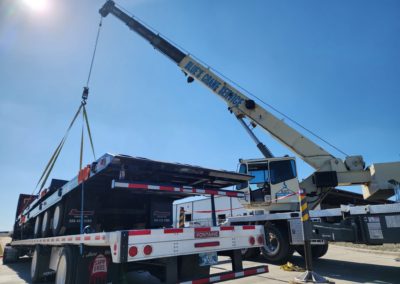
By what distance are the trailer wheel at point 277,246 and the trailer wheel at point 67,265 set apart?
15.8 feet

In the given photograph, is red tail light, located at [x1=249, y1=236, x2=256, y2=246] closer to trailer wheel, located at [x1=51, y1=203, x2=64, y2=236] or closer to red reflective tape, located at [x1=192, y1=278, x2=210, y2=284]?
red reflective tape, located at [x1=192, y1=278, x2=210, y2=284]

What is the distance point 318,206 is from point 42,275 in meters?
7.65

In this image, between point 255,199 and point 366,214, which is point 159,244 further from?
point 255,199

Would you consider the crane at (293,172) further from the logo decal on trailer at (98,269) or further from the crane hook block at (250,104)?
the logo decal on trailer at (98,269)

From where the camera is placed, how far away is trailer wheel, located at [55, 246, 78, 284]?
3557mm

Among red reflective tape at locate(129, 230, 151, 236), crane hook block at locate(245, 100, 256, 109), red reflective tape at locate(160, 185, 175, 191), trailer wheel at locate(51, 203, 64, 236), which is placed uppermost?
crane hook block at locate(245, 100, 256, 109)

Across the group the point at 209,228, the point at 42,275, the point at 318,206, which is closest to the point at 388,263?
the point at 318,206

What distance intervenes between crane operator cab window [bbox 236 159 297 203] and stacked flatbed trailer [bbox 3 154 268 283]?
3.03 m

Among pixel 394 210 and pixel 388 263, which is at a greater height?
pixel 394 210

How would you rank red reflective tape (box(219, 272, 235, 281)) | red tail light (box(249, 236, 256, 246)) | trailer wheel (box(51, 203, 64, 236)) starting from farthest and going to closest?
trailer wheel (box(51, 203, 64, 236))
red tail light (box(249, 236, 256, 246))
red reflective tape (box(219, 272, 235, 281))

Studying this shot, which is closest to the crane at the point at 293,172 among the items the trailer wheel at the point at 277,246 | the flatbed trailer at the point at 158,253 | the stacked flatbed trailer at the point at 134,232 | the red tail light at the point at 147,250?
the trailer wheel at the point at 277,246

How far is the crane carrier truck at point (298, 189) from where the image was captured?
5.64 meters

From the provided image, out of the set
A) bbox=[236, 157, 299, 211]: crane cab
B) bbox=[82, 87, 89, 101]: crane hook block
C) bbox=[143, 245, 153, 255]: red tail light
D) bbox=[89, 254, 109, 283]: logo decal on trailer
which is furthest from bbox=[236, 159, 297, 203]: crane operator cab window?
bbox=[143, 245, 153, 255]: red tail light

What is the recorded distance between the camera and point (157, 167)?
379 cm
